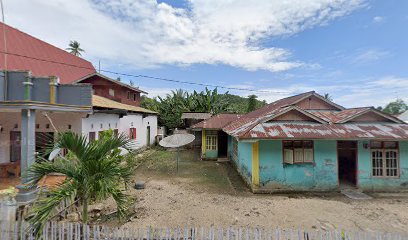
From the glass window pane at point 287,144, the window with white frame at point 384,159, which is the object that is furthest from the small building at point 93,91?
the window with white frame at point 384,159

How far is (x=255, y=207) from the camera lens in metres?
7.61

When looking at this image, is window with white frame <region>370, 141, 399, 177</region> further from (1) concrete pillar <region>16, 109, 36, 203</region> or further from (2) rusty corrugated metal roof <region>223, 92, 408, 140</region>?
(1) concrete pillar <region>16, 109, 36, 203</region>

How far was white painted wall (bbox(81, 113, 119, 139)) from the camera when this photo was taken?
399 inches

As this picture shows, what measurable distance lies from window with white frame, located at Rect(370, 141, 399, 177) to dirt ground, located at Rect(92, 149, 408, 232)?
99 centimetres

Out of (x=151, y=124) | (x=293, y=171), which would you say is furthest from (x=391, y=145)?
(x=151, y=124)

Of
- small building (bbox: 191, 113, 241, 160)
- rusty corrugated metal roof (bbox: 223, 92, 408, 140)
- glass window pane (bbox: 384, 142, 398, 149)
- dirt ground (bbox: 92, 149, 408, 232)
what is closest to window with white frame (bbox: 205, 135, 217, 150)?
small building (bbox: 191, 113, 241, 160)

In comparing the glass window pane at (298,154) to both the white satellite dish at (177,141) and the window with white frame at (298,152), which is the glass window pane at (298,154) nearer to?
the window with white frame at (298,152)

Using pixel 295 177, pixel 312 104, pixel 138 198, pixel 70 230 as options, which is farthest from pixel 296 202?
pixel 312 104

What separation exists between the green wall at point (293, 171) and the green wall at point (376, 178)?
127 centimetres

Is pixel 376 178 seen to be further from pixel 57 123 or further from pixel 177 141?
pixel 57 123

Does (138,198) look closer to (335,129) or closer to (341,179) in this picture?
(335,129)

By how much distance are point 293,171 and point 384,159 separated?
419 centimetres

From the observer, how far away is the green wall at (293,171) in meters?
9.17

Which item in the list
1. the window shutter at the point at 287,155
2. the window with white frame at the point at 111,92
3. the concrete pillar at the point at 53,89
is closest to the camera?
the concrete pillar at the point at 53,89
